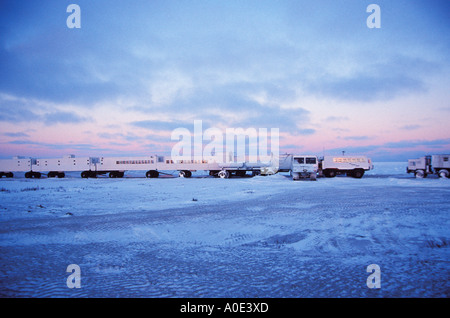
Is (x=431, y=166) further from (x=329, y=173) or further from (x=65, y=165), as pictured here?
(x=65, y=165)

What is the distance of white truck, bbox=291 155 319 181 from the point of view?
28.2 metres

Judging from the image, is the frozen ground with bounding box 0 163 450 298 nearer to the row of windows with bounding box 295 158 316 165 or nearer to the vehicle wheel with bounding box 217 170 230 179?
the row of windows with bounding box 295 158 316 165

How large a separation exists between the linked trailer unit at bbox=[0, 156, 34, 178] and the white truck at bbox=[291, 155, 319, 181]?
42318 millimetres

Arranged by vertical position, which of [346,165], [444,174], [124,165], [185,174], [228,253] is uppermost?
[124,165]

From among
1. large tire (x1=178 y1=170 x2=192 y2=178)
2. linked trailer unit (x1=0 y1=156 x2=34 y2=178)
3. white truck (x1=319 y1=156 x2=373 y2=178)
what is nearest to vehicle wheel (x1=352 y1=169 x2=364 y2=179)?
white truck (x1=319 y1=156 x2=373 y2=178)

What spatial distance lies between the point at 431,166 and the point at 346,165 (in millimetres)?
9743

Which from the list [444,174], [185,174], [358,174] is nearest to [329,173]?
[358,174]

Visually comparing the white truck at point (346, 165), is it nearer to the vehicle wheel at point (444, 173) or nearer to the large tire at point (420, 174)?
the large tire at point (420, 174)

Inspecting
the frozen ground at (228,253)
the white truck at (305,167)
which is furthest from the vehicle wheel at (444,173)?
the frozen ground at (228,253)

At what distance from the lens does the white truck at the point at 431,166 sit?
30.7 m

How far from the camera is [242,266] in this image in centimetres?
502

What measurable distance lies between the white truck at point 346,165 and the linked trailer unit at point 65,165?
3454cm

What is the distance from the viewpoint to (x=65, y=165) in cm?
4212
